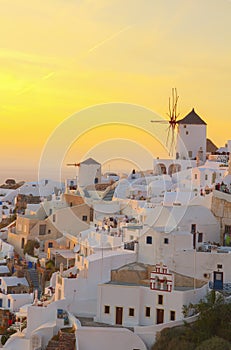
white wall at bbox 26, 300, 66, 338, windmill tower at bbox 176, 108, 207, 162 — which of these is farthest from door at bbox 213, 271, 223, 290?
windmill tower at bbox 176, 108, 207, 162

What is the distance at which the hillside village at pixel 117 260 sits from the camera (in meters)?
22.5

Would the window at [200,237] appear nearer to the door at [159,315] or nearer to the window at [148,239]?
the window at [148,239]

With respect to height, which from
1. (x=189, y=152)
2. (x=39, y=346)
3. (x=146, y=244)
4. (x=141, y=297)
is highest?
(x=189, y=152)


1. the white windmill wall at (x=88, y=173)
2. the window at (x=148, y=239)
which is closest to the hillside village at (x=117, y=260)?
the window at (x=148, y=239)

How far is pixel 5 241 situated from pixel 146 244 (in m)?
13.3

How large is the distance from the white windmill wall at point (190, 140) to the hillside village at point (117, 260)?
8.52ft

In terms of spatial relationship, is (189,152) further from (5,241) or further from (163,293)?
(163,293)

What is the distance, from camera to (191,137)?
42.5 metres

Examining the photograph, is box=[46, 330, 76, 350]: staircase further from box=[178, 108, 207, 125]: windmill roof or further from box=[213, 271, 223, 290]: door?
box=[178, 108, 207, 125]: windmill roof

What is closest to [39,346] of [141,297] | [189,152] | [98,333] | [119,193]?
[98,333]

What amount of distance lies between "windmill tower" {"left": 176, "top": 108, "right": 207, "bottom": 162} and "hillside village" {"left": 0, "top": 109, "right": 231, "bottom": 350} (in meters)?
2.59

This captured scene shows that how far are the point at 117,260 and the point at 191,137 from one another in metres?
18.6

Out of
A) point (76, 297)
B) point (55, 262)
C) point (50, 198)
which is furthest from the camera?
point (50, 198)

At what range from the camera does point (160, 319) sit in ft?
73.4
